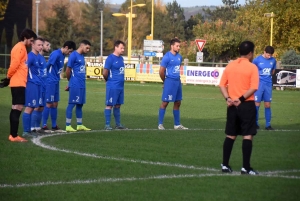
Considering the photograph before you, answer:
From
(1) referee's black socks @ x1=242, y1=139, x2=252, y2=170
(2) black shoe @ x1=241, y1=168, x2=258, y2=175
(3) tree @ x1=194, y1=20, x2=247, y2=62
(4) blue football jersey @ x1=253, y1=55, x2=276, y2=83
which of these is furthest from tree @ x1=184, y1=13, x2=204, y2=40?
(2) black shoe @ x1=241, y1=168, x2=258, y2=175

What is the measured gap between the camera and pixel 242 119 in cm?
1020

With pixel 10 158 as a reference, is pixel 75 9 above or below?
above

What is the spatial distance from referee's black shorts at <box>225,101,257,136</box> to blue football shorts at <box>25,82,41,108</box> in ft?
18.0

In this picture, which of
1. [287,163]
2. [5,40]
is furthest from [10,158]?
[5,40]

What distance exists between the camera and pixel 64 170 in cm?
1032

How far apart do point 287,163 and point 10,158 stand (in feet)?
14.4

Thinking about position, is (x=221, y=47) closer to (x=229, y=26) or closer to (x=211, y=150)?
(x=229, y=26)

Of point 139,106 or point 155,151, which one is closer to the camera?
point 155,151

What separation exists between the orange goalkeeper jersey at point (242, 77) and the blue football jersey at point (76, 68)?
21.3 ft

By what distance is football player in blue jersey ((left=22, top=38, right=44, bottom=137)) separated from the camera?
47.9 ft

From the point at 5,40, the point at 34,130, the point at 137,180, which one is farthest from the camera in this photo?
the point at 5,40

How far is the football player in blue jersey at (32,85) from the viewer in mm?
14586

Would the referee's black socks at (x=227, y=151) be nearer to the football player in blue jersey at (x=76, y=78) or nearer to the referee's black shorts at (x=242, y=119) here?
the referee's black shorts at (x=242, y=119)

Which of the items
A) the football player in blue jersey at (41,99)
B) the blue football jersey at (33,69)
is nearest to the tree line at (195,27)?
the football player in blue jersey at (41,99)
